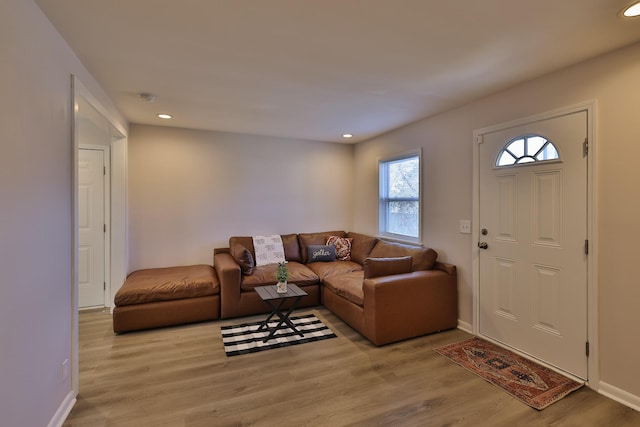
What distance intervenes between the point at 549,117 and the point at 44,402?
3.97m

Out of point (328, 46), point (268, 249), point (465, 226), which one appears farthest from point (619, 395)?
point (268, 249)

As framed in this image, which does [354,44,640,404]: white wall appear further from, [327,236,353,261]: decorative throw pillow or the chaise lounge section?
the chaise lounge section

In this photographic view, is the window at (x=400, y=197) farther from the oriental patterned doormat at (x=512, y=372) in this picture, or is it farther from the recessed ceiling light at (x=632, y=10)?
the recessed ceiling light at (x=632, y=10)

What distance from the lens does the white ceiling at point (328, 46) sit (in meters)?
1.69

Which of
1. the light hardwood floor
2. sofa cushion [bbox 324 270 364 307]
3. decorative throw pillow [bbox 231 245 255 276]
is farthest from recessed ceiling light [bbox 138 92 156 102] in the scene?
sofa cushion [bbox 324 270 364 307]

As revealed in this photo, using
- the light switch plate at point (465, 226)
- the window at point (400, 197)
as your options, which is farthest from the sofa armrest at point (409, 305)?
the window at point (400, 197)

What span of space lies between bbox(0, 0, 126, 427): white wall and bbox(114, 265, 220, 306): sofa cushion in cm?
119

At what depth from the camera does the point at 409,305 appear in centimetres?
307

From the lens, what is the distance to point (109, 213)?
3885 mm

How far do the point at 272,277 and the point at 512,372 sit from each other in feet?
8.64

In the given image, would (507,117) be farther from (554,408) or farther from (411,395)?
(411,395)

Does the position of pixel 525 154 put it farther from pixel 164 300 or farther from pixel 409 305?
pixel 164 300

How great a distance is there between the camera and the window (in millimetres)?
4168

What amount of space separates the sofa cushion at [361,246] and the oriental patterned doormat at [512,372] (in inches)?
70.6
